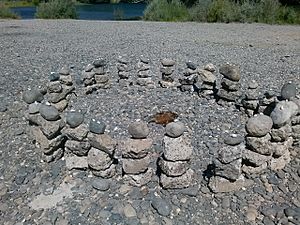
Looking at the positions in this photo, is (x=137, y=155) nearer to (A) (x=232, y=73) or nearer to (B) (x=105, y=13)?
(A) (x=232, y=73)

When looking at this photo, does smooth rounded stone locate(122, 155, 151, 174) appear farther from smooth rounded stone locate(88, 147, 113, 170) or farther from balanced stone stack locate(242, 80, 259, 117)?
balanced stone stack locate(242, 80, 259, 117)

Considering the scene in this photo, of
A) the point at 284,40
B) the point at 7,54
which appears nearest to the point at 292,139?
the point at 7,54

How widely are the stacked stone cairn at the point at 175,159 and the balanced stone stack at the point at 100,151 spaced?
1.83ft

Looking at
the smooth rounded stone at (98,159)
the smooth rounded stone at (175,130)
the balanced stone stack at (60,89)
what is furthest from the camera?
the balanced stone stack at (60,89)

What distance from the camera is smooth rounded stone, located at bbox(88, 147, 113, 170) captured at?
3391 mm

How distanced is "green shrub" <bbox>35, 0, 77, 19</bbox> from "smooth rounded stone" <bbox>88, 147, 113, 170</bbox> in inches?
916

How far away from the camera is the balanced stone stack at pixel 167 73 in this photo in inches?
249

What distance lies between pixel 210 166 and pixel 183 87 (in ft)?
9.05

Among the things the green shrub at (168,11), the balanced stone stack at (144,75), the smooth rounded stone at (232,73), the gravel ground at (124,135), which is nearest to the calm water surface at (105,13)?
the green shrub at (168,11)

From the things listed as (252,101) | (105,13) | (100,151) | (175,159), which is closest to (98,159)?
(100,151)

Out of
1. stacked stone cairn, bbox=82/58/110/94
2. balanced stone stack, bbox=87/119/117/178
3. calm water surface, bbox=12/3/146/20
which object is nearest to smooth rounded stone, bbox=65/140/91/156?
balanced stone stack, bbox=87/119/117/178

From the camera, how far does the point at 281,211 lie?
304 cm

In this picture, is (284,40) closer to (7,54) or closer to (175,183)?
(7,54)

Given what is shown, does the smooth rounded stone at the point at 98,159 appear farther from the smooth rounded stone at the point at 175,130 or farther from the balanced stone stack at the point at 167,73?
the balanced stone stack at the point at 167,73
